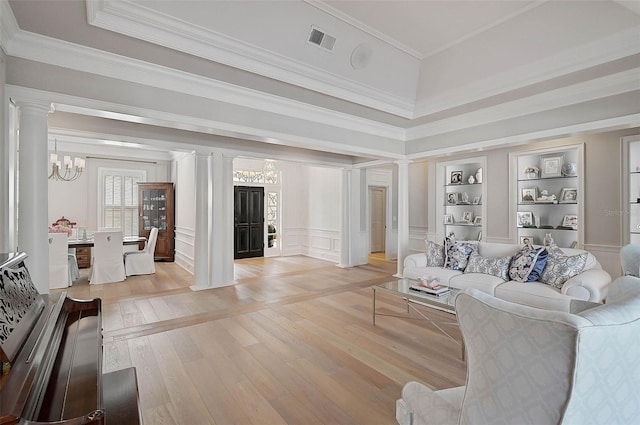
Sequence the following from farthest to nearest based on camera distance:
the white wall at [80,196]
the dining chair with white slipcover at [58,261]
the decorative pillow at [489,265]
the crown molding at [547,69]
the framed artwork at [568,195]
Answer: the white wall at [80,196] < the dining chair with white slipcover at [58,261] < the framed artwork at [568,195] < the decorative pillow at [489,265] < the crown molding at [547,69]

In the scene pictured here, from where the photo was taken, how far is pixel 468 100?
4383 mm

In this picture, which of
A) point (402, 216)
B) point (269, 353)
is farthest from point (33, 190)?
point (402, 216)

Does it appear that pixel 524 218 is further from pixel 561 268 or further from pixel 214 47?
pixel 214 47

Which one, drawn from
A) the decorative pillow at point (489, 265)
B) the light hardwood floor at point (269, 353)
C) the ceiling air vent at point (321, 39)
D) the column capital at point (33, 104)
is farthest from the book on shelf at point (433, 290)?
the column capital at point (33, 104)

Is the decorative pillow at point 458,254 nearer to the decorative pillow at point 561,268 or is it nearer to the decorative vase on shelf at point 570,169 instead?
the decorative pillow at point 561,268

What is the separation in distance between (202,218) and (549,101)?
5.36m

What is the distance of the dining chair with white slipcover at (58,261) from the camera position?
5.19m

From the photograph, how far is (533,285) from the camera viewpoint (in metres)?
3.54

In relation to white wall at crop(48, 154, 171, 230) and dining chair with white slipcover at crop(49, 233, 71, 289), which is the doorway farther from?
dining chair with white slipcover at crop(49, 233, 71, 289)

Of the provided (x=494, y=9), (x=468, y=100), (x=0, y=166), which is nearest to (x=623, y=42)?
(x=494, y=9)

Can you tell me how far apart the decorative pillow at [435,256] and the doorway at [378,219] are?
4870 mm

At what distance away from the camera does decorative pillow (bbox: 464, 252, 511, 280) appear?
3.92 m

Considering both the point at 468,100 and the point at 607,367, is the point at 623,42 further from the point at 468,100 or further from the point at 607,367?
the point at 607,367

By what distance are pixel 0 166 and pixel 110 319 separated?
212cm
